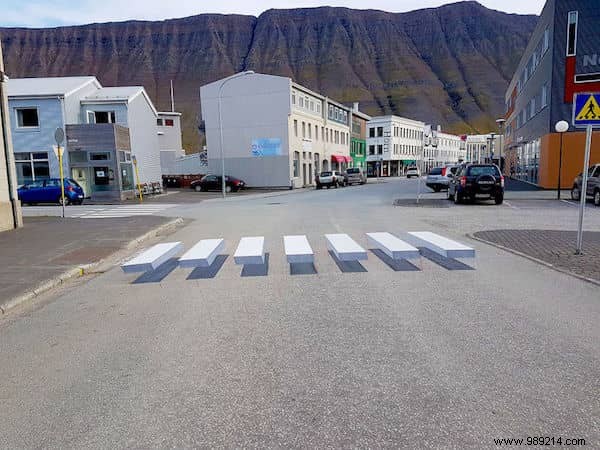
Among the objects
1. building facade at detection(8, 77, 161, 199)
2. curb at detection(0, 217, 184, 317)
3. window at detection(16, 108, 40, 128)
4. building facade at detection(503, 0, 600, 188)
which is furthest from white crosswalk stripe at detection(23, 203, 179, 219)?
building facade at detection(503, 0, 600, 188)

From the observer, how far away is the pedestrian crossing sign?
Answer: 8.05m

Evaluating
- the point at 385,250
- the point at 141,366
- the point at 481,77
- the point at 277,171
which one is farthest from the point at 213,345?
the point at 481,77

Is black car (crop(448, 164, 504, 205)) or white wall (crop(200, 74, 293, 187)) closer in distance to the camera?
black car (crop(448, 164, 504, 205))

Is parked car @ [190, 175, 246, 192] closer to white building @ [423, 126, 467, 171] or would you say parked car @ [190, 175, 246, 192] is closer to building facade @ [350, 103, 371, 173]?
building facade @ [350, 103, 371, 173]

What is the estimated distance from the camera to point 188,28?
168125 mm

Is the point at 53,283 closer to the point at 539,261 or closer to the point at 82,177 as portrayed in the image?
the point at 539,261

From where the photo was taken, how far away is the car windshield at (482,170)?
19.8 metres

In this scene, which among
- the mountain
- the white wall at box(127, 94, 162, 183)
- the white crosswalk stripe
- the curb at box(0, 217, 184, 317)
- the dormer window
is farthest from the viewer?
the mountain

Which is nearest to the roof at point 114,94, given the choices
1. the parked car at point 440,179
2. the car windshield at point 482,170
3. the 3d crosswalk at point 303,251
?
the parked car at point 440,179

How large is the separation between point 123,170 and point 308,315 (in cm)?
2957

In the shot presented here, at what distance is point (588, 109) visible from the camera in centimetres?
810

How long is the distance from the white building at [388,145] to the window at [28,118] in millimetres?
57017

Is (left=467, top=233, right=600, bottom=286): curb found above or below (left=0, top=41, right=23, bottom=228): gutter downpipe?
below

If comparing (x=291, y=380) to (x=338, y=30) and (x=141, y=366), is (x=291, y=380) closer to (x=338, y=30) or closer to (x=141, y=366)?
(x=141, y=366)
